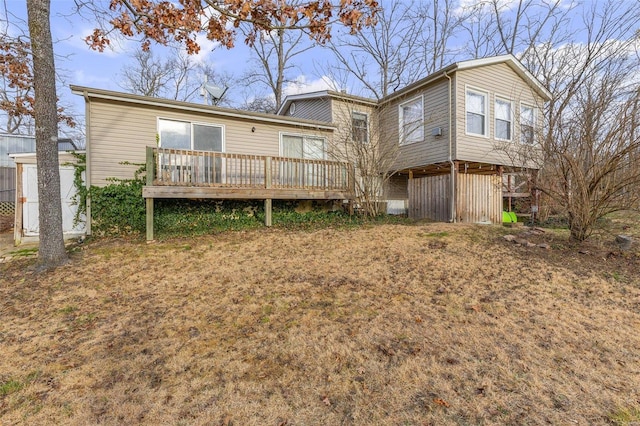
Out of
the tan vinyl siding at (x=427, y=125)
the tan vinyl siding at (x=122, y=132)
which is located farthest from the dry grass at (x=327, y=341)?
the tan vinyl siding at (x=427, y=125)

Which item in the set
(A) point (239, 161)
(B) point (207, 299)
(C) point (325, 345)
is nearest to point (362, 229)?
(A) point (239, 161)

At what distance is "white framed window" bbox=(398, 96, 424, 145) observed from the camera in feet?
34.7

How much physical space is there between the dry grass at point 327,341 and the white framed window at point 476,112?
5830mm

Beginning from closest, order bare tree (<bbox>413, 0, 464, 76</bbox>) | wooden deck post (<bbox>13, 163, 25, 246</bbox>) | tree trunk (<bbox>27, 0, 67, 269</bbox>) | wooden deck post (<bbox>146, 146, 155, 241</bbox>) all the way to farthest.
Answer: tree trunk (<bbox>27, 0, 67, 269</bbox>) < wooden deck post (<bbox>146, 146, 155, 241</bbox>) < wooden deck post (<bbox>13, 163, 25, 246</bbox>) < bare tree (<bbox>413, 0, 464, 76</bbox>)

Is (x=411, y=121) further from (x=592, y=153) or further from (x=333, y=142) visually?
(x=592, y=153)

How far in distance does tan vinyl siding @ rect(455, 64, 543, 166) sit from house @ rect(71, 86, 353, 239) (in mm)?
3859

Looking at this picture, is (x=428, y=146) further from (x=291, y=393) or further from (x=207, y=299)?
(x=291, y=393)

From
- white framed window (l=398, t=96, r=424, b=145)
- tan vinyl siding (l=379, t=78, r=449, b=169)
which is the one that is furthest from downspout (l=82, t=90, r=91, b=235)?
white framed window (l=398, t=96, r=424, b=145)

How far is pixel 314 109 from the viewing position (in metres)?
12.7

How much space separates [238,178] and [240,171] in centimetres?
73

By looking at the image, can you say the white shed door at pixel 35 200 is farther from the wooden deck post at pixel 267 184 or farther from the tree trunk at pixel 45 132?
the wooden deck post at pixel 267 184

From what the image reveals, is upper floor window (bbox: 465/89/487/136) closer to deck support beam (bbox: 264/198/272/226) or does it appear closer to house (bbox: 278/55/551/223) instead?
house (bbox: 278/55/551/223)

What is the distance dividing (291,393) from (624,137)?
6.46 metres

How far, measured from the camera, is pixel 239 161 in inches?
344
